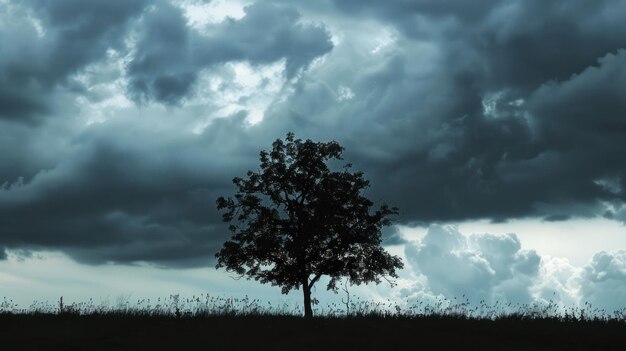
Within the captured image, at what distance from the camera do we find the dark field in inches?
803

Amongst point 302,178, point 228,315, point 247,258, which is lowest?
point 228,315

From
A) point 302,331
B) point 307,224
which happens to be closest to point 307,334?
point 302,331

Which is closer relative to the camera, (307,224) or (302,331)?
(302,331)

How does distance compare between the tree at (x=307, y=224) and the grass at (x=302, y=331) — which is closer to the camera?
the grass at (x=302, y=331)

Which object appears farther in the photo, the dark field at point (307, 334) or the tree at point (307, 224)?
the tree at point (307, 224)

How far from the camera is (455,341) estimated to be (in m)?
20.5

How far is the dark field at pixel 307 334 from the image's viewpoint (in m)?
20.4

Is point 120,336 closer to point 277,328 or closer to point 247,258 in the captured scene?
point 277,328

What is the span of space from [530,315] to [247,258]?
68.1 feet

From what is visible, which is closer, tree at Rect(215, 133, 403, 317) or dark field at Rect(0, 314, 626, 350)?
dark field at Rect(0, 314, 626, 350)

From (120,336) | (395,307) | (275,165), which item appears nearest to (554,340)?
(395,307)

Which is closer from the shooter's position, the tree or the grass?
the grass

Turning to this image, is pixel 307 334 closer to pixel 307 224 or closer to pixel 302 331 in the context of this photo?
pixel 302 331

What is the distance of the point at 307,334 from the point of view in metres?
21.7
